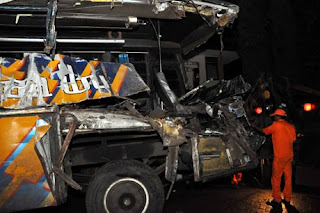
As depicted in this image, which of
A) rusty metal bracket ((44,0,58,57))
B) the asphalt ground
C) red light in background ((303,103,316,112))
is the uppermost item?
rusty metal bracket ((44,0,58,57))

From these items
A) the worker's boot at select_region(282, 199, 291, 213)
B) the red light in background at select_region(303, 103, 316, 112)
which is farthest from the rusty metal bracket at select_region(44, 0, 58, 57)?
the red light in background at select_region(303, 103, 316, 112)

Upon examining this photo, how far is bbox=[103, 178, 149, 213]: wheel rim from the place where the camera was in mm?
3959

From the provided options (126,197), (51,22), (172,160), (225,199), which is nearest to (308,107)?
(225,199)

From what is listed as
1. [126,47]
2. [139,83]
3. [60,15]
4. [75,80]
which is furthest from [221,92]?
[60,15]

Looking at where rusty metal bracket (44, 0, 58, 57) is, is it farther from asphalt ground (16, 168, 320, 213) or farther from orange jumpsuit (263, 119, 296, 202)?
orange jumpsuit (263, 119, 296, 202)

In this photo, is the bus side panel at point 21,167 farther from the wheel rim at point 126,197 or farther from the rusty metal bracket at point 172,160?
the rusty metal bracket at point 172,160

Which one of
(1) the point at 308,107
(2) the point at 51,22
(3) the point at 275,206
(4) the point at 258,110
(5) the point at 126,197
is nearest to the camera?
(2) the point at 51,22

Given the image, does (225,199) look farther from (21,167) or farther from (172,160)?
(21,167)

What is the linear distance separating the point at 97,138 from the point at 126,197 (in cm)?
96

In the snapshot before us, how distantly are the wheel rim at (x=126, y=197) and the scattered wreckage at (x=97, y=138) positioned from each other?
14 mm

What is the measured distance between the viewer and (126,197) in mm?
4012

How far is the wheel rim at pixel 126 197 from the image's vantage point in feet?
13.0

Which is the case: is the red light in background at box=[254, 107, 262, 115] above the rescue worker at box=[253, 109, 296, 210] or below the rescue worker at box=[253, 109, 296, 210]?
above

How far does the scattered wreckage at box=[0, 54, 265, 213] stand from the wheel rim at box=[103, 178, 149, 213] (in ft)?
0.04
